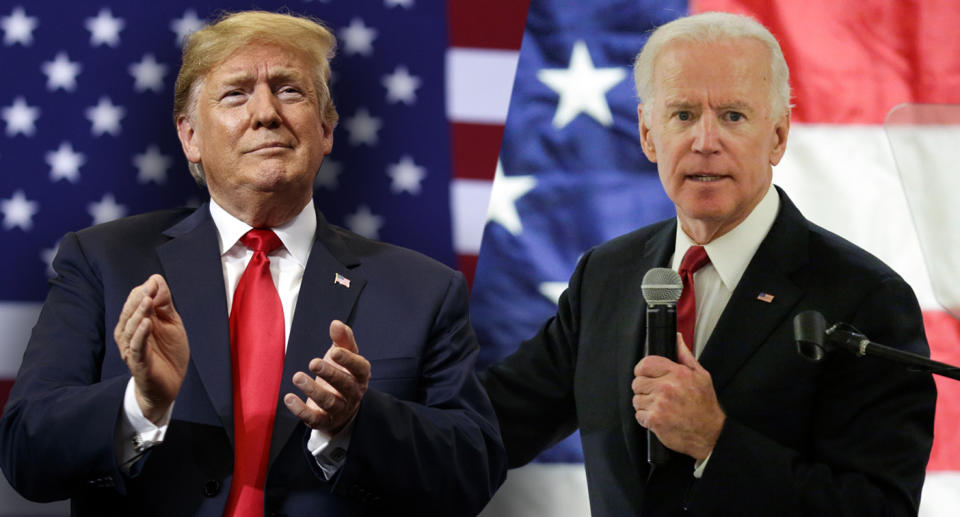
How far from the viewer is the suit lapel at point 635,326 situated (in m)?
2.56

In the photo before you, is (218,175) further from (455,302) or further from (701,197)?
(701,197)

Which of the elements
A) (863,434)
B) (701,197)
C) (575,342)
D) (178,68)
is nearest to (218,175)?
(178,68)

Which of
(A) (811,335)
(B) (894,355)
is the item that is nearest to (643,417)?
(A) (811,335)

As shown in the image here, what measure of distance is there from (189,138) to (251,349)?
1.92 ft

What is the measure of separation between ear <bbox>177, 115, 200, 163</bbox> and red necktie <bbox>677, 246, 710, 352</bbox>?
3.87 ft

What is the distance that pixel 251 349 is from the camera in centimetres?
245

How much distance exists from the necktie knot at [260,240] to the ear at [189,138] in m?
0.26

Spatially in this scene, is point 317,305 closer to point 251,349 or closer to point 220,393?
point 251,349

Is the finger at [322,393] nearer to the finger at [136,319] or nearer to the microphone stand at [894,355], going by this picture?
the finger at [136,319]

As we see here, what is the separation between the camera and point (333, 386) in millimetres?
2123

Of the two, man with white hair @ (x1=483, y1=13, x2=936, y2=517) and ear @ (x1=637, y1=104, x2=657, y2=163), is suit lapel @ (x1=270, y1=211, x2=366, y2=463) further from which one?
ear @ (x1=637, y1=104, x2=657, y2=163)

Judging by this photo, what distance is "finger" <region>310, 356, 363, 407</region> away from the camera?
207 centimetres

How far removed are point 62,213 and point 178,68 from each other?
47 centimetres

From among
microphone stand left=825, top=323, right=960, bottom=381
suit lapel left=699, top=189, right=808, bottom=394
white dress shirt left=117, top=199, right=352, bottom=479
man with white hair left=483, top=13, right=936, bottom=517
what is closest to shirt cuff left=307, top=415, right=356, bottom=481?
white dress shirt left=117, top=199, right=352, bottom=479
